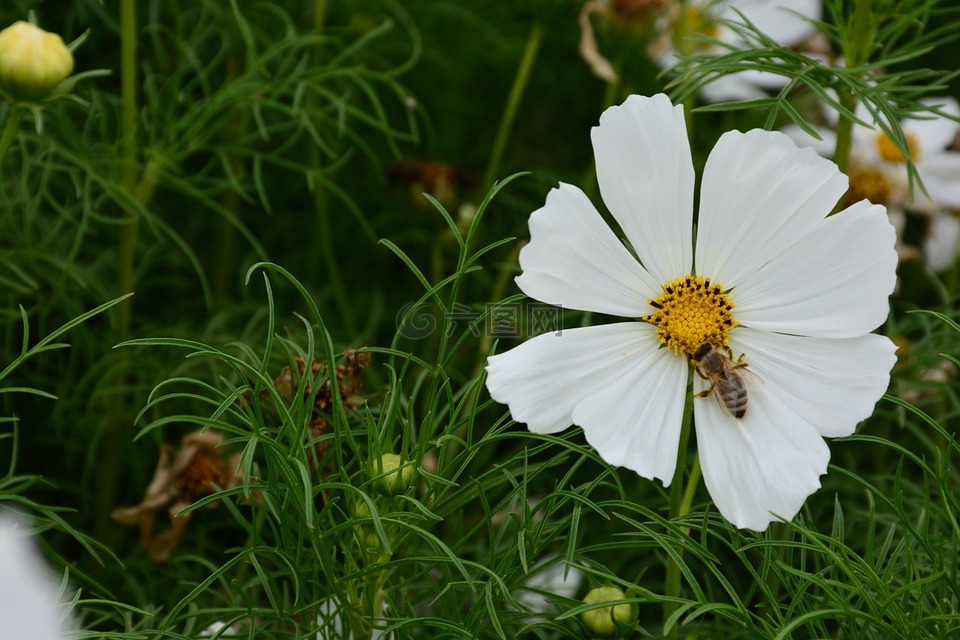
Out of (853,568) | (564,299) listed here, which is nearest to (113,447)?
(564,299)

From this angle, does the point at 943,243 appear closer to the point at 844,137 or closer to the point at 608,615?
the point at 844,137

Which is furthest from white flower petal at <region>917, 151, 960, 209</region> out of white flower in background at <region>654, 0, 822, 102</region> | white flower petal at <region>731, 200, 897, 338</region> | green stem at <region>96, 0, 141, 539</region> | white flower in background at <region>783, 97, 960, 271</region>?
green stem at <region>96, 0, 141, 539</region>

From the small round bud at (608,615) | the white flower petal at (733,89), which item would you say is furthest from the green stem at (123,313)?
the white flower petal at (733,89)

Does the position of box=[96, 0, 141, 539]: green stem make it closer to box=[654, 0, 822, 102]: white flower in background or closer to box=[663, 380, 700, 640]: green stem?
box=[663, 380, 700, 640]: green stem

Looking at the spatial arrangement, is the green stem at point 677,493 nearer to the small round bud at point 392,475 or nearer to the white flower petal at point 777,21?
the small round bud at point 392,475

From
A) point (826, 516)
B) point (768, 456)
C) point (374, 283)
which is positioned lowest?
point (826, 516)

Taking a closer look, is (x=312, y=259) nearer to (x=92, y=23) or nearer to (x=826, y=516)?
(x=92, y=23)
